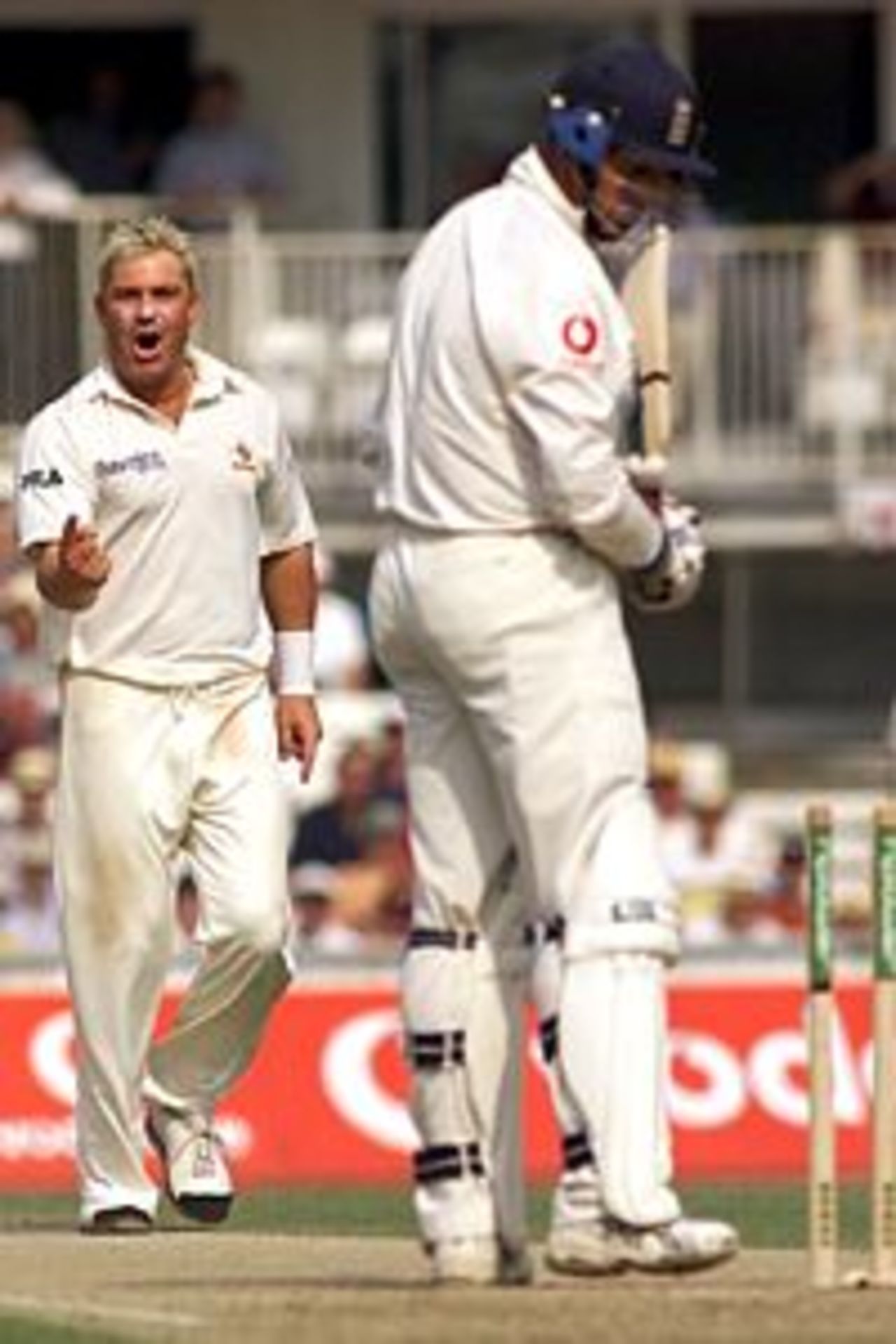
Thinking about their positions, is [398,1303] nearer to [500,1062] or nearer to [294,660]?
[500,1062]

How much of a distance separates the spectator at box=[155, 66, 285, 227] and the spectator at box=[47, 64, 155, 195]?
6.4 inches

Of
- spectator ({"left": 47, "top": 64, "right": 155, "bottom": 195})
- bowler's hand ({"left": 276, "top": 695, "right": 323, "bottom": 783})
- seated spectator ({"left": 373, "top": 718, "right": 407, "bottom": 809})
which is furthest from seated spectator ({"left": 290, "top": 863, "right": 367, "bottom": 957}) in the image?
bowler's hand ({"left": 276, "top": 695, "right": 323, "bottom": 783})

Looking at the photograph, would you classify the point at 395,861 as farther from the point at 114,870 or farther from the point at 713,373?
the point at 114,870

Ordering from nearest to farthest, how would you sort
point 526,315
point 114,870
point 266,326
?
point 526,315, point 114,870, point 266,326

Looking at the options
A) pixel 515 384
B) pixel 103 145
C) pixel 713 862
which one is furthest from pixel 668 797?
Result: pixel 515 384

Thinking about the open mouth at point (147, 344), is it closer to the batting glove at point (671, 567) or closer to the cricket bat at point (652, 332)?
the cricket bat at point (652, 332)

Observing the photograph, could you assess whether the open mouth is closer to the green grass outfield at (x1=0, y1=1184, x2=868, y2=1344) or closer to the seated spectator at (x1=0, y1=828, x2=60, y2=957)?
the green grass outfield at (x1=0, y1=1184, x2=868, y2=1344)

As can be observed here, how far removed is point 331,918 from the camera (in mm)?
21672

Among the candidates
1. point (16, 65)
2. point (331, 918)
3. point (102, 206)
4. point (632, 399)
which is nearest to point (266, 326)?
point (102, 206)

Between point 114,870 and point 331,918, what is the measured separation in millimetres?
9111

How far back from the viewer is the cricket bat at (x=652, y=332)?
10.6 m

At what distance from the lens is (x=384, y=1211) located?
1467 centimetres

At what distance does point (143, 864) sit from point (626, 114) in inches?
109

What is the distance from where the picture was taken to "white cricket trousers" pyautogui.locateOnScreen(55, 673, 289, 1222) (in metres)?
12.6
